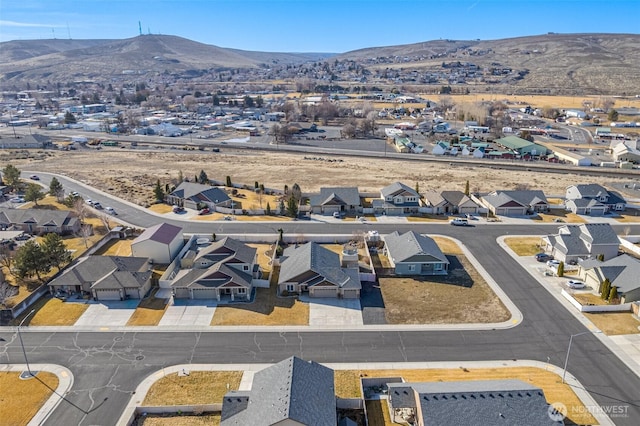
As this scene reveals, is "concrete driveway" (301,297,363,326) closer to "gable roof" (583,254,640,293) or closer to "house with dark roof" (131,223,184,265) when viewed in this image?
"house with dark roof" (131,223,184,265)

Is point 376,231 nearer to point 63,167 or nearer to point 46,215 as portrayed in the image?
point 46,215

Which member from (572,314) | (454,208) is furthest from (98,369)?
(454,208)

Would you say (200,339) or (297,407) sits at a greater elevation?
(297,407)

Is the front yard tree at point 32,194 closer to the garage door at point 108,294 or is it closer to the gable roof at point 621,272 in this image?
the garage door at point 108,294

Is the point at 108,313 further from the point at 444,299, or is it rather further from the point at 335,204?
the point at 335,204

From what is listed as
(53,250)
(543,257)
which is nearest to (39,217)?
(53,250)

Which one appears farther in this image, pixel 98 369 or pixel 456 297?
pixel 456 297
